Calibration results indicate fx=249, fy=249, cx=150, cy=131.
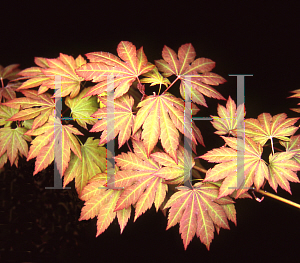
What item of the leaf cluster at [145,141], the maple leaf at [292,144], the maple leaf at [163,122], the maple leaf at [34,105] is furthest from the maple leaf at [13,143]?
the maple leaf at [292,144]

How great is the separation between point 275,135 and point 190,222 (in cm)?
47

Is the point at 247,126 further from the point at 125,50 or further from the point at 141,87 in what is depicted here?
the point at 125,50

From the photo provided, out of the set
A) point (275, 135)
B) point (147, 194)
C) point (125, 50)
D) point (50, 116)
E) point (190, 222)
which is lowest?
point (190, 222)

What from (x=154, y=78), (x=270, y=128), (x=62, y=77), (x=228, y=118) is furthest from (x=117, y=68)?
(x=270, y=128)

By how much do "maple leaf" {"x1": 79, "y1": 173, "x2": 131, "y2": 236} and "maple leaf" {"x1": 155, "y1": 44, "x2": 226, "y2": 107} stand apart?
46 cm

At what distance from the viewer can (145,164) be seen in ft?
3.04

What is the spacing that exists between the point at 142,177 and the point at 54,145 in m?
0.34

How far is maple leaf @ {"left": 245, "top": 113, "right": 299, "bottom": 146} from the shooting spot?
0.96 meters

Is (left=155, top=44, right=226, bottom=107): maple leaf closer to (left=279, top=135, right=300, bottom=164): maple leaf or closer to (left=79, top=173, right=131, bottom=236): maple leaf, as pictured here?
(left=279, top=135, right=300, bottom=164): maple leaf

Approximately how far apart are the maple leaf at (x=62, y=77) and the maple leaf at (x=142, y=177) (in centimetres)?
33

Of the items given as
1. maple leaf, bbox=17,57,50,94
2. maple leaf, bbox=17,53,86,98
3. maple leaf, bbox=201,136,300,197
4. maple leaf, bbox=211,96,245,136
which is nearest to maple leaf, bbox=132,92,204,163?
maple leaf, bbox=201,136,300,197

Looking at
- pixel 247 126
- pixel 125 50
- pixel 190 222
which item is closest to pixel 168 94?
pixel 125 50

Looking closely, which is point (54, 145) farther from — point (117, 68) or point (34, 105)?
point (117, 68)

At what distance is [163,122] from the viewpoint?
32.0 inches
